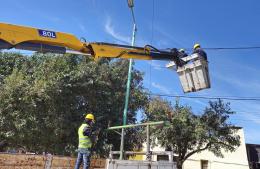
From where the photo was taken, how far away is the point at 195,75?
10273 millimetres

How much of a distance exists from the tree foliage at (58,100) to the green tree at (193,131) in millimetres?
2445

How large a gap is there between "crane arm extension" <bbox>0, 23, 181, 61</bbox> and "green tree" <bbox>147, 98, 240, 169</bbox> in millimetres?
13634

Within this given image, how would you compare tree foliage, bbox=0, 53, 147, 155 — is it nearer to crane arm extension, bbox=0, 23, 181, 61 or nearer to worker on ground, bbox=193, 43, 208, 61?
crane arm extension, bbox=0, 23, 181, 61

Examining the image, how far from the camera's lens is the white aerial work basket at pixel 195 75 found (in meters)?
10.1

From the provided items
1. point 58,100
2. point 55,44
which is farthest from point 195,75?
point 58,100

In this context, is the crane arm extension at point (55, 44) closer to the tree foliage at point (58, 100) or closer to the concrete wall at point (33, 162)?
the concrete wall at point (33, 162)

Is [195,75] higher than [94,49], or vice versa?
[94,49]

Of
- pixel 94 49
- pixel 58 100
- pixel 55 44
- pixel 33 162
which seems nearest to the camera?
pixel 55 44

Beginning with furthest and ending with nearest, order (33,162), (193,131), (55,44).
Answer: (193,131)
(33,162)
(55,44)

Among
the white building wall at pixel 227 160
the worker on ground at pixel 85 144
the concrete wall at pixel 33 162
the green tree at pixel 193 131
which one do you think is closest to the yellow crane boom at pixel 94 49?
the worker on ground at pixel 85 144

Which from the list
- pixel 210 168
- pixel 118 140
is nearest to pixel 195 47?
pixel 118 140

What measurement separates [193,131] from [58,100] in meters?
9.83

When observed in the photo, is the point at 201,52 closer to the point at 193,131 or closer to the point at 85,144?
the point at 85,144

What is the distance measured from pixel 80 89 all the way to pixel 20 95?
136 inches
